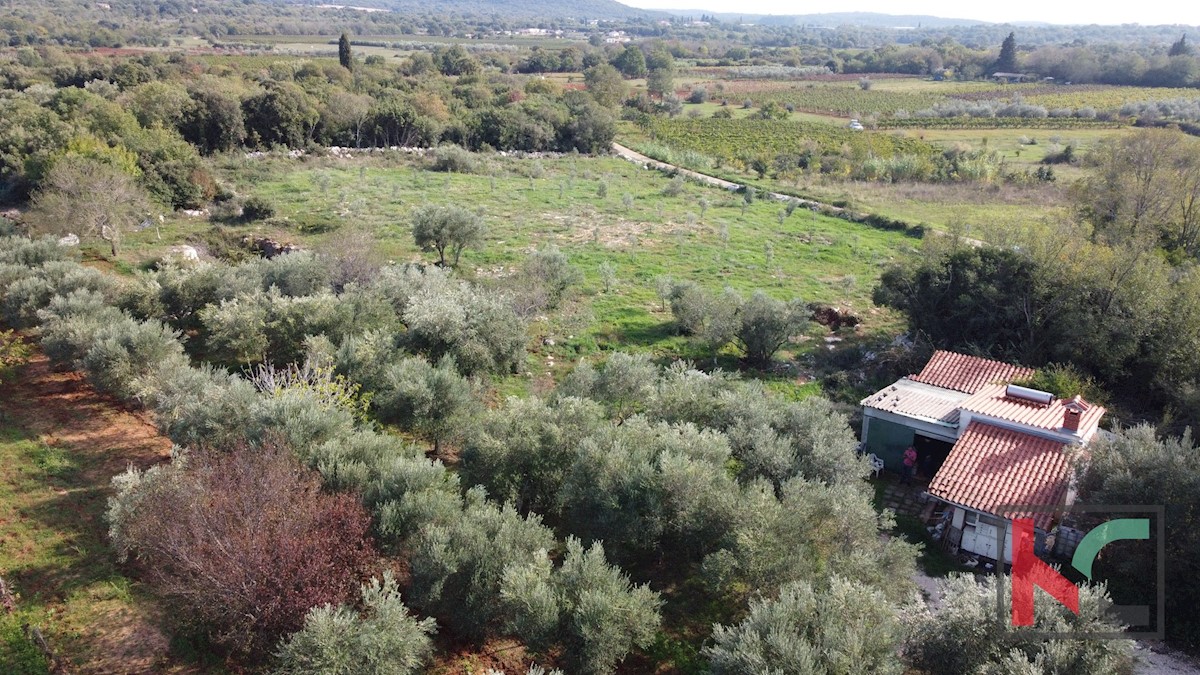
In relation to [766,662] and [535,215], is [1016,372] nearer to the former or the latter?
[766,662]

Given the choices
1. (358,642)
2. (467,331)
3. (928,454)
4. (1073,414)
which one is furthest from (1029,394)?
(358,642)

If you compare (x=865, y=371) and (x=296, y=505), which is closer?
(x=296, y=505)

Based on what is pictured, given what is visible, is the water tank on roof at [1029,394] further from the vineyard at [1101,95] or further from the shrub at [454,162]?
the vineyard at [1101,95]

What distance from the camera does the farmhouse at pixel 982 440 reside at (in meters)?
13.4

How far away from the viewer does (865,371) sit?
20859 mm

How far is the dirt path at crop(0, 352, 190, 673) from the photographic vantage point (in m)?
10.8

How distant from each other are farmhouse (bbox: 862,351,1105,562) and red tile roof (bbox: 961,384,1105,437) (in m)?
0.02

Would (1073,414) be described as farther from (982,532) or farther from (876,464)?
(876,464)

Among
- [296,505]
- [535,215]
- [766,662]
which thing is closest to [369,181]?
[535,215]

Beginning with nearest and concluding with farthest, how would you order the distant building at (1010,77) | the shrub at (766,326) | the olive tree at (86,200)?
1. the shrub at (766,326)
2. the olive tree at (86,200)
3. the distant building at (1010,77)

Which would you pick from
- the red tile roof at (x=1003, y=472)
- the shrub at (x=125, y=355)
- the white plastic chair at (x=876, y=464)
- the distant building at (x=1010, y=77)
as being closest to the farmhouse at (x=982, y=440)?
the red tile roof at (x=1003, y=472)

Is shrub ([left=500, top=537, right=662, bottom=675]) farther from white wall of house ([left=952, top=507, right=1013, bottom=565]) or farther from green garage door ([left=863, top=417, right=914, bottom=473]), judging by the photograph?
green garage door ([left=863, top=417, right=914, bottom=473])

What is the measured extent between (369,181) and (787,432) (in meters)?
33.2

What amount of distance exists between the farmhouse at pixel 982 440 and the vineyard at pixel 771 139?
43.8m
